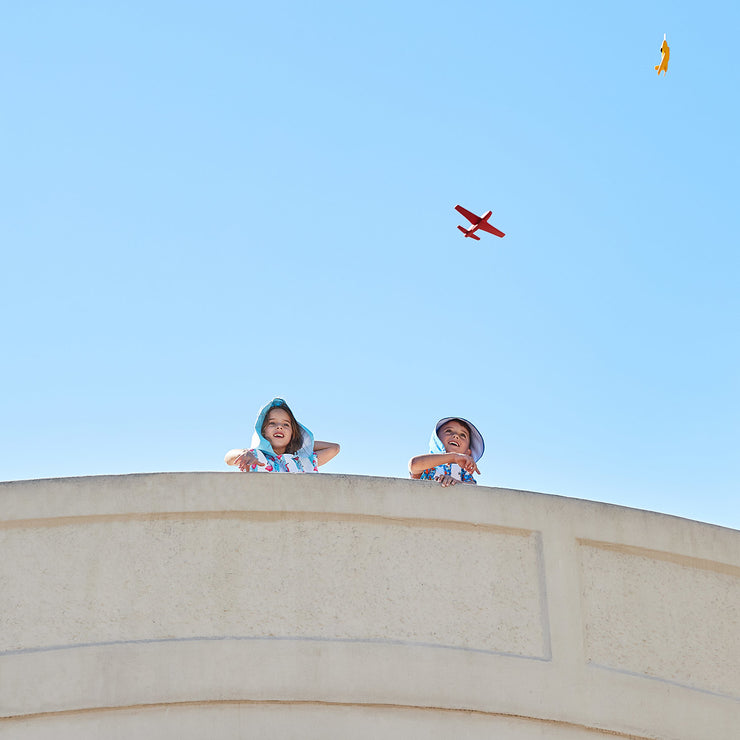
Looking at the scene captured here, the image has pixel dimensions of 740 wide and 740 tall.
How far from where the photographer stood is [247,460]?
28.1 feet

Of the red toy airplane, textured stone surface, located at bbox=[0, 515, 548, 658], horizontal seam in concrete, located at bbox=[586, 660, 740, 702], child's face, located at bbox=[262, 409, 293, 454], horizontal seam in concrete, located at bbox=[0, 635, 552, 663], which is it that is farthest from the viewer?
→ the red toy airplane

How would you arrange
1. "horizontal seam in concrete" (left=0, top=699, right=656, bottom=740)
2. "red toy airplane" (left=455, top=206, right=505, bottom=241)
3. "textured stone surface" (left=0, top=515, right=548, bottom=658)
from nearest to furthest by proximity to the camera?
1. "horizontal seam in concrete" (left=0, top=699, right=656, bottom=740)
2. "textured stone surface" (left=0, top=515, right=548, bottom=658)
3. "red toy airplane" (left=455, top=206, right=505, bottom=241)

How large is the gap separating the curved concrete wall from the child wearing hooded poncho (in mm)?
553

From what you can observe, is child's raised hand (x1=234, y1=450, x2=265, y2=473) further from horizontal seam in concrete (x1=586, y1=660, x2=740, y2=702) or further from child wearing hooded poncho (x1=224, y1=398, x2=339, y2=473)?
horizontal seam in concrete (x1=586, y1=660, x2=740, y2=702)

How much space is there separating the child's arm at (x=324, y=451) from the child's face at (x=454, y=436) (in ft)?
2.83

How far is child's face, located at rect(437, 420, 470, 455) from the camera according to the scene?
28.1 ft

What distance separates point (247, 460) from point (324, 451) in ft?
2.16

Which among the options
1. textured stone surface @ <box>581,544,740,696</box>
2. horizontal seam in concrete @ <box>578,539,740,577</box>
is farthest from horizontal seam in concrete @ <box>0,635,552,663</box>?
horizontal seam in concrete @ <box>578,539,740,577</box>

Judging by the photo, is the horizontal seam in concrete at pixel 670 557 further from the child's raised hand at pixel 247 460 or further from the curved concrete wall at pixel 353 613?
the child's raised hand at pixel 247 460

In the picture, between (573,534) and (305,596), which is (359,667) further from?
(573,534)

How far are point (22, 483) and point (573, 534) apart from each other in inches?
158

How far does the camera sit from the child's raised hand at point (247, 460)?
28.1 feet

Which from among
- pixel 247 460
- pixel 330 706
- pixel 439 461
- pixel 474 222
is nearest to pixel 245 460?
pixel 247 460

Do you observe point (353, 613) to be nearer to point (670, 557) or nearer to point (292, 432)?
point (292, 432)
